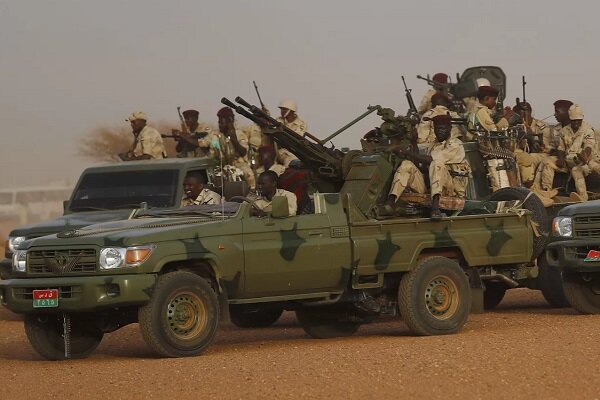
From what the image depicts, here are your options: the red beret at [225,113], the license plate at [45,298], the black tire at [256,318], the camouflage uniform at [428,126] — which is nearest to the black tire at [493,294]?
the camouflage uniform at [428,126]

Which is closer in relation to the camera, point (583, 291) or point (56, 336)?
point (56, 336)

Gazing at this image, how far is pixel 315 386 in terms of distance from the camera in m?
11.3

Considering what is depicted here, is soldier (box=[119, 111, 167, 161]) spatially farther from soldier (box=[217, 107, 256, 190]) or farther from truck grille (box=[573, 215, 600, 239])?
truck grille (box=[573, 215, 600, 239])

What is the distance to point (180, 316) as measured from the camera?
13773 millimetres

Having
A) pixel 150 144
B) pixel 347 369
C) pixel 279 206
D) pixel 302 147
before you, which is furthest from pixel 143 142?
pixel 347 369

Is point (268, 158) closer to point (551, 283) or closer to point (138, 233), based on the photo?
point (551, 283)

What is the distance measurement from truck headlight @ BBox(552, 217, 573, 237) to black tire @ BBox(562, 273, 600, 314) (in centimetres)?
44

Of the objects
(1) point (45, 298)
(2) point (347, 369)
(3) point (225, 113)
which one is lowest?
(2) point (347, 369)

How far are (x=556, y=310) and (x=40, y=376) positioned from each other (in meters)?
7.52

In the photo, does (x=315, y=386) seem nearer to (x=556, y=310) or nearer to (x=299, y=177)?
(x=299, y=177)

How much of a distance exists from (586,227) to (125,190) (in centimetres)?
526

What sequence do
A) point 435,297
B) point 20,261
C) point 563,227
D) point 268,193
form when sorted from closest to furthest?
point 20,261, point 435,297, point 268,193, point 563,227

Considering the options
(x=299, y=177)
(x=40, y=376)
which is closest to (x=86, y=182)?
(x=299, y=177)

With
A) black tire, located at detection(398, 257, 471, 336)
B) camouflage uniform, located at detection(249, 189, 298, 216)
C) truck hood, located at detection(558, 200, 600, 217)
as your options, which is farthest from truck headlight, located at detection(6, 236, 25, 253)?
truck hood, located at detection(558, 200, 600, 217)
